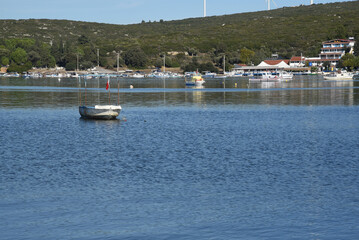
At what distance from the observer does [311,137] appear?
190 feet

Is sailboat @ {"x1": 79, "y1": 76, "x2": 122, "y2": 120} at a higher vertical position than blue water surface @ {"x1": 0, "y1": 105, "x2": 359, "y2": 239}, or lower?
higher

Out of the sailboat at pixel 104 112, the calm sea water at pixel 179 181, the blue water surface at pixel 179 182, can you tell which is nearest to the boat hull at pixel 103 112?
the sailboat at pixel 104 112

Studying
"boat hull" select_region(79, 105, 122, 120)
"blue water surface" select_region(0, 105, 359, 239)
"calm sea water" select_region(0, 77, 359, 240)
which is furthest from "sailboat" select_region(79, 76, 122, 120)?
"blue water surface" select_region(0, 105, 359, 239)

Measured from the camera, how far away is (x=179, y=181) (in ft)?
115

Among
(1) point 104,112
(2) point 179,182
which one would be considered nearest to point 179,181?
(2) point 179,182

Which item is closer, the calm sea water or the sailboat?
the calm sea water

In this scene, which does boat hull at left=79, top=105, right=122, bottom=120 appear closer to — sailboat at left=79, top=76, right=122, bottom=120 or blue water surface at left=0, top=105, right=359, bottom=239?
sailboat at left=79, top=76, right=122, bottom=120

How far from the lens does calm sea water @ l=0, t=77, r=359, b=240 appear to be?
84.6 ft

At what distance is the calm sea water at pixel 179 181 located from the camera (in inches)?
1015

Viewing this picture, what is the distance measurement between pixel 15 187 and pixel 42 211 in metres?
6.17

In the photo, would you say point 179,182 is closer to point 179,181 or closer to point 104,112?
point 179,181

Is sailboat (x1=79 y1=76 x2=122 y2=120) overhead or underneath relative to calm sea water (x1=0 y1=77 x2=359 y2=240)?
overhead

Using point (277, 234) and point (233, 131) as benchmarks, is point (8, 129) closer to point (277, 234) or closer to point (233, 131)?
point (233, 131)

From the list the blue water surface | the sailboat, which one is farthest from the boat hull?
the blue water surface
